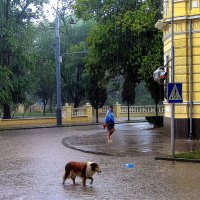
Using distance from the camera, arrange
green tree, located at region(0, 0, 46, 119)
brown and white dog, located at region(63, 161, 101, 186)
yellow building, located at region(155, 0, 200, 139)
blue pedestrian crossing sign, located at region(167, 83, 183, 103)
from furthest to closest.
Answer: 1. green tree, located at region(0, 0, 46, 119)
2. yellow building, located at region(155, 0, 200, 139)
3. blue pedestrian crossing sign, located at region(167, 83, 183, 103)
4. brown and white dog, located at region(63, 161, 101, 186)

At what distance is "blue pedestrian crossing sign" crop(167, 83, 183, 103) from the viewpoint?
605 inches

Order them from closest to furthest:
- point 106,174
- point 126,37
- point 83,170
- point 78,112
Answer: point 83,170 → point 106,174 → point 126,37 → point 78,112

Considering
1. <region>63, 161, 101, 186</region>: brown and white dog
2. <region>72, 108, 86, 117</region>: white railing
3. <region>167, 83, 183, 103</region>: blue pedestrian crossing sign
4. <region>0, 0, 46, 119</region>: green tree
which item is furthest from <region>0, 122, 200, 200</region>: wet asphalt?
<region>72, 108, 86, 117</region>: white railing

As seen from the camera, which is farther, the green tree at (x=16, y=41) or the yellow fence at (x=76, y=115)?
the yellow fence at (x=76, y=115)

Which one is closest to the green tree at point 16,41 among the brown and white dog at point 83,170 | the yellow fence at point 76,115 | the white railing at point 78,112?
the yellow fence at point 76,115

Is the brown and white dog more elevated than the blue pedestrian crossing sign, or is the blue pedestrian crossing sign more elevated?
the blue pedestrian crossing sign

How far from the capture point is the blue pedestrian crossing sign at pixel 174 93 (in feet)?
50.4

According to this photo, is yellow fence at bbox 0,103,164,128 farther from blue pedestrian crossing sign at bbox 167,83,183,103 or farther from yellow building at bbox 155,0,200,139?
blue pedestrian crossing sign at bbox 167,83,183,103

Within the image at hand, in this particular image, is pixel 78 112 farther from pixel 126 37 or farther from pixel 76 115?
pixel 126 37

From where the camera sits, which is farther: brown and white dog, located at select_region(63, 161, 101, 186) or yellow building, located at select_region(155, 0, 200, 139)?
yellow building, located at select_region(155, 0, 200, 139)

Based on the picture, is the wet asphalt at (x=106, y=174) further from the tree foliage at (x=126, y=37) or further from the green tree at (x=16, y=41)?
the green tree at (x=16, y=41)

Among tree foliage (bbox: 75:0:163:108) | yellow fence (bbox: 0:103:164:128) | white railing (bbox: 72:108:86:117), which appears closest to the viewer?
tree foliage (bbox: 75:0:163:108)

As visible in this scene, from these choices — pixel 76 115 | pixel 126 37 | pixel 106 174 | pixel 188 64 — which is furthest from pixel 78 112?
pixel 106 174

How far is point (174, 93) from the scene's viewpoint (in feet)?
50.6
